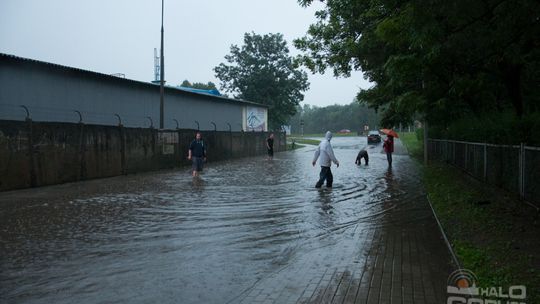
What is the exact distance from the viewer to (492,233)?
7051 mm

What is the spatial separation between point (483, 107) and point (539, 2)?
14932 millimetres

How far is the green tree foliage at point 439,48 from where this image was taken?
8281 mm

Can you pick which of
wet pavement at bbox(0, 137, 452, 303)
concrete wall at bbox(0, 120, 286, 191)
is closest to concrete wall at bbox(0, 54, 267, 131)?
concrete wall at bbox(0, 120, 286, 191)

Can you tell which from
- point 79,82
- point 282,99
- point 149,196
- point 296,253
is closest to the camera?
point 296,253

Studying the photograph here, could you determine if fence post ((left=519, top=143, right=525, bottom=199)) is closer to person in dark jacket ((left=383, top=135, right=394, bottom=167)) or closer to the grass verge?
the grass verge

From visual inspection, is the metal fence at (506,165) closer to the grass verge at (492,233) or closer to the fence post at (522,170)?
the fence post at (522,170)

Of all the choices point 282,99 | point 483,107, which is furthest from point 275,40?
point 483,107

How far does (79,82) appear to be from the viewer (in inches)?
941

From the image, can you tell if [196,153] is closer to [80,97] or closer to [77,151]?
[77,151]

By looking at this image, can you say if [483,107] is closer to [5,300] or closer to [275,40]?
[5,300]

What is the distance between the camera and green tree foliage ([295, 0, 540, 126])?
828cm

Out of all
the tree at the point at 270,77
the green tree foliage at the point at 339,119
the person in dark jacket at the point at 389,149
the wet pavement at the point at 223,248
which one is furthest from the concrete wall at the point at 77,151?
the green tree foliage at the point at 339,119

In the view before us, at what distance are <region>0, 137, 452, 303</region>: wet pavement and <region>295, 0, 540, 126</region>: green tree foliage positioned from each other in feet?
11.1

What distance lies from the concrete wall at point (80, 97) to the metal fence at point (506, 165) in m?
14.6
